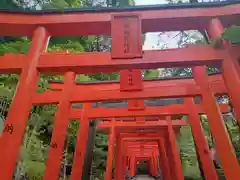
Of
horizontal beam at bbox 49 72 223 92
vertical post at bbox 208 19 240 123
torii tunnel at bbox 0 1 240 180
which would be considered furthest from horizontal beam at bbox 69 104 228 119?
vertical post at bbox 208 19 240 123

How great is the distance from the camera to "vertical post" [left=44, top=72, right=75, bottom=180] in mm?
4743

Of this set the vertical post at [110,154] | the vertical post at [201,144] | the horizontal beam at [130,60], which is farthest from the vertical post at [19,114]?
the vertical post at [110,154]

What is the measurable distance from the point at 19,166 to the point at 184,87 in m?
4.22

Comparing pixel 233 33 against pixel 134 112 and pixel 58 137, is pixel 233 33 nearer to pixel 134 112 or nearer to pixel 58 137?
pixel 58 137

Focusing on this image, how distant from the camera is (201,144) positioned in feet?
19.5

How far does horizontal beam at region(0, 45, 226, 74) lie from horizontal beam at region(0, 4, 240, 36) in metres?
0.54

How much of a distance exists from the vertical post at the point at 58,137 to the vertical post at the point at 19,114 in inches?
64.1

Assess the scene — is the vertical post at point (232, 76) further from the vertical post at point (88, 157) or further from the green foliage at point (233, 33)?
the vertical post at point (88, 157)

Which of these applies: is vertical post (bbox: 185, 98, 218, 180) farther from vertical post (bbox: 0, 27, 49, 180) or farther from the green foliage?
vertical post (bbox: 0, 27, 49, 180)

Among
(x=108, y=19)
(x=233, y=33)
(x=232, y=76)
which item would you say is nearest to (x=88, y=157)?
(x=108, y=19)

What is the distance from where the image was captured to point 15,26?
399cm

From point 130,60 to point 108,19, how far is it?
0.80 metres

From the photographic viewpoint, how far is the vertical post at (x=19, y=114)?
3082 mm

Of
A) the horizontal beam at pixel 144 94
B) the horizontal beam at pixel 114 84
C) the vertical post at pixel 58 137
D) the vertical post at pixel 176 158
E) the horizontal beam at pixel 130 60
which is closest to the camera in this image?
the horizontal beam at pixel 130 60
